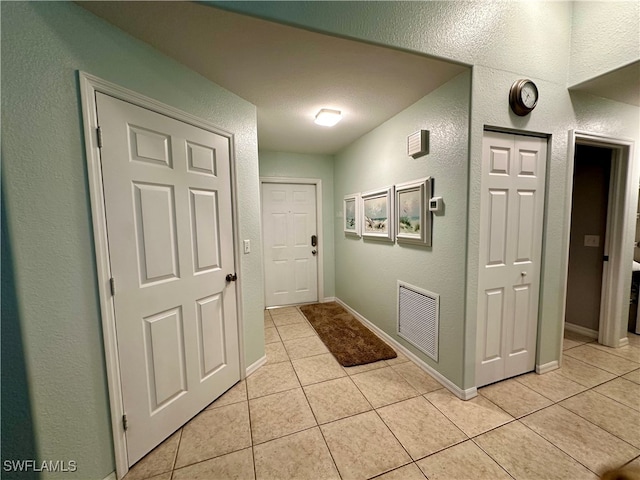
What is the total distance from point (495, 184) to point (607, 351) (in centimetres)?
221

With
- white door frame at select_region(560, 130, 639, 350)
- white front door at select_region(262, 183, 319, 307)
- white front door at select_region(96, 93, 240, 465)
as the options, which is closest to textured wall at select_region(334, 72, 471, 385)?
white front door at select_region(262, 183, 319, 307)

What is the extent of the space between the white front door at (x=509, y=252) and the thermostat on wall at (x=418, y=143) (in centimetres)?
41

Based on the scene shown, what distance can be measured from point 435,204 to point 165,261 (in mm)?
1934

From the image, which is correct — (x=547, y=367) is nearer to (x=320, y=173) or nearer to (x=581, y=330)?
(x=581, y=330)

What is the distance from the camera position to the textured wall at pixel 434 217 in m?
1.75

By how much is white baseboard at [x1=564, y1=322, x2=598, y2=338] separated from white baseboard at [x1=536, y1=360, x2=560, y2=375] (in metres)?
1.00

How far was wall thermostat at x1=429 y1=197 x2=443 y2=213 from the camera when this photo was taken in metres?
1.88

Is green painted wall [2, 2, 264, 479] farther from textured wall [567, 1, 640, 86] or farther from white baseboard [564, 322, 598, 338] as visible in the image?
white baseboard [564, 322, 598, 338]

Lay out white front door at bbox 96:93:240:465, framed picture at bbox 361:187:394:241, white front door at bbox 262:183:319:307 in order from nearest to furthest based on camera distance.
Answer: white front door at bbox 96:93:240:465 → framed picture at bbox 361:187:394:241 → white front door at bbox 262:183:319:307

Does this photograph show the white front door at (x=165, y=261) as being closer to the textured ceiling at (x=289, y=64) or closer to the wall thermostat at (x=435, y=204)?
the textured ceiling at (x=289, y=64)

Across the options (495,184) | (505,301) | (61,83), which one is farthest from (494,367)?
(61,83)

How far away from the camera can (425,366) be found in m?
2.16

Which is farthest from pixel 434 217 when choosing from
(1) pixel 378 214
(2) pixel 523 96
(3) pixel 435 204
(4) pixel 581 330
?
(4) pixel 581 330

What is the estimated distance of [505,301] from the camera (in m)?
1.92
